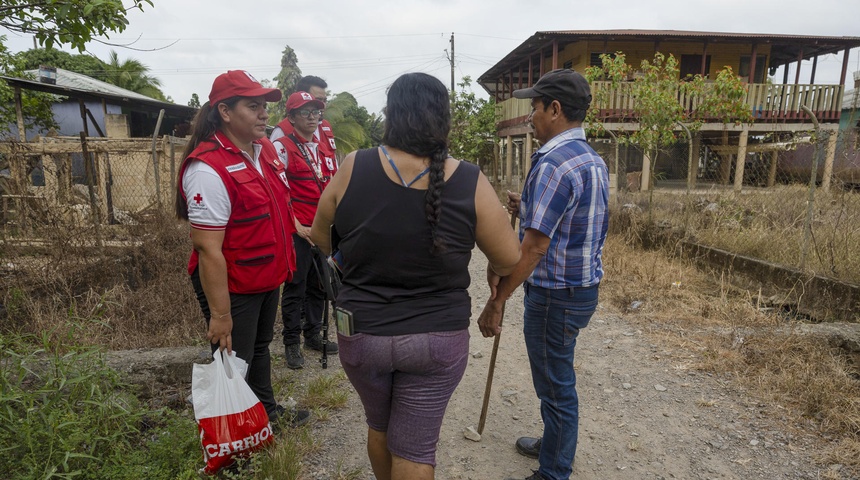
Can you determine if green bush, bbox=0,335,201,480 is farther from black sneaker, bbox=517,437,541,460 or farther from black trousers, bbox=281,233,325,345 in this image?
black sneaker, bbox=517,437,541,460

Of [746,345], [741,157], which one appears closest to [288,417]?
[746,345]

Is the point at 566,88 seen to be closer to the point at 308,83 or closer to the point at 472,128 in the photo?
the point at 308,83

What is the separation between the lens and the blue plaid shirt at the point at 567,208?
2016 mm

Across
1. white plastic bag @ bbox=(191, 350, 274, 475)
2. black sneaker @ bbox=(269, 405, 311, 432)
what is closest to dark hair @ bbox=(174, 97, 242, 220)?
white plastic bag @ bbox=(191, 350, 274, 475)

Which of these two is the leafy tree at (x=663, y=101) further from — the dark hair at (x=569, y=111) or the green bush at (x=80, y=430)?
the green bush at (x=80, y=430)

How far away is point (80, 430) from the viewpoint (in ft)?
7.34

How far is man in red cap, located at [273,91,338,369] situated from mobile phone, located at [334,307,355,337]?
6.47 ft

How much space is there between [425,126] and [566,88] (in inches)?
34.3

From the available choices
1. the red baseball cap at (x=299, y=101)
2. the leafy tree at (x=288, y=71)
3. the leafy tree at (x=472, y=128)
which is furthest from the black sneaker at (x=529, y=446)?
the leafy tree at (x=288, y=71)

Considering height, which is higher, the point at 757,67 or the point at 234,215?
the point at 757,67

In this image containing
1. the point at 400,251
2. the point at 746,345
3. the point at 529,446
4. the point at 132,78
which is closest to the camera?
the point at 400,251

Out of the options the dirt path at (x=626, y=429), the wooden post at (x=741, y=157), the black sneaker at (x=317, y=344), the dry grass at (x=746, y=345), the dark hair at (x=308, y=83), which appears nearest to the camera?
the dirt path at (x=626, y=429)

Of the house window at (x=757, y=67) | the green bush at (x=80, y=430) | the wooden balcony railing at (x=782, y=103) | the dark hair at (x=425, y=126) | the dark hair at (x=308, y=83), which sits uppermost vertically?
the house window at (x=757, y=67)

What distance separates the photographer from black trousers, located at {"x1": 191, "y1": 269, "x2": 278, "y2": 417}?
95.1 inches
